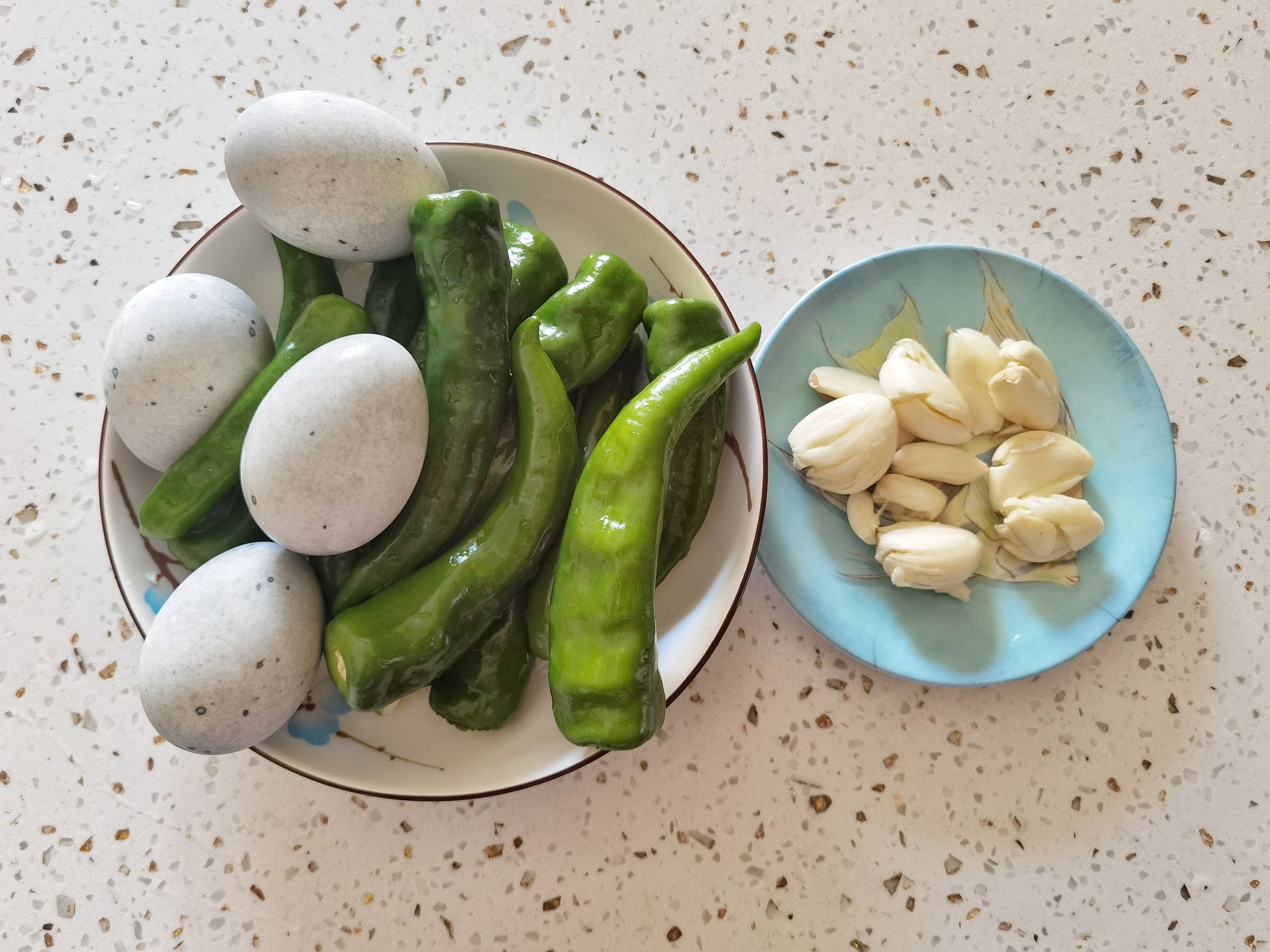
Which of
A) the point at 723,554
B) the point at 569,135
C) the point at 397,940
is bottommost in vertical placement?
the point at 397,940

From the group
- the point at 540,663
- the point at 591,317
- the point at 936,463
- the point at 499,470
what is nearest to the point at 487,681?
the point at 540,663

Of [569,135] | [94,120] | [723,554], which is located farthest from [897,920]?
[94,120]

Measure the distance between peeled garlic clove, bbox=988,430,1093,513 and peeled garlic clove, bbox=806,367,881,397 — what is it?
0.40ft

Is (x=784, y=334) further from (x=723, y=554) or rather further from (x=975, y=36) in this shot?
(x=975, y=36)

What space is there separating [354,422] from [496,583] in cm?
15

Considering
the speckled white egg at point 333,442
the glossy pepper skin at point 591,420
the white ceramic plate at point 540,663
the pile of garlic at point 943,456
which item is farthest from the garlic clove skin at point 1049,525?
the speckled white egg at point 333,442

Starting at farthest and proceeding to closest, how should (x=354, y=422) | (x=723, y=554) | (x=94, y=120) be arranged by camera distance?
(x=94, y=120), (x=723, y=554), (x=354, y=422)

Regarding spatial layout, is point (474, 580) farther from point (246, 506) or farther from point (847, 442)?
point (847, 442)

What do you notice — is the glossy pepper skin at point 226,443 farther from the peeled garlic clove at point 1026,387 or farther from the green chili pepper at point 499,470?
Answer: the peeled garlic clove at point 1026,387

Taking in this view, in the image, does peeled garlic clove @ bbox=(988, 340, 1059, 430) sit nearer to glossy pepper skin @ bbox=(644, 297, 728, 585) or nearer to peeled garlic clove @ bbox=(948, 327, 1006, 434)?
peeled garlic clove @ bbox=(948, 327, 1006, 434)

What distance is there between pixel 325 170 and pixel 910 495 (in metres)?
0.52

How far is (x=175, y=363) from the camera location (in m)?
0.56

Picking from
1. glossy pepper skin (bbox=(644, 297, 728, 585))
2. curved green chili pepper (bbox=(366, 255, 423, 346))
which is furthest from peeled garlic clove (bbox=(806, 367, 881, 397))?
curved green chili pepper (bbox=(366, 255, 423, 346))

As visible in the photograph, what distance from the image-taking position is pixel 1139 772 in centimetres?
71
